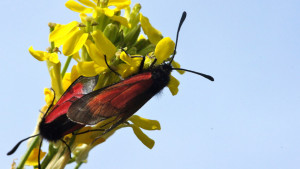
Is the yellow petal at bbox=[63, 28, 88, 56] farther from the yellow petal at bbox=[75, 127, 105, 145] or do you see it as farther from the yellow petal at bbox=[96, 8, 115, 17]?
the yellow petal at bbox=[75, 127, 105, 145]

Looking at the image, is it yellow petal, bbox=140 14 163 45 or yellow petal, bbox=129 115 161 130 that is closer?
yellow petal, bbox=140 14 163 45

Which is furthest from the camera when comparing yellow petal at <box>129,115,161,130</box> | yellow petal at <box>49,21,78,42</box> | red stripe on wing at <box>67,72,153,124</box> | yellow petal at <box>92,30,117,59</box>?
yellow petal at <box>129,115,161,130</box>

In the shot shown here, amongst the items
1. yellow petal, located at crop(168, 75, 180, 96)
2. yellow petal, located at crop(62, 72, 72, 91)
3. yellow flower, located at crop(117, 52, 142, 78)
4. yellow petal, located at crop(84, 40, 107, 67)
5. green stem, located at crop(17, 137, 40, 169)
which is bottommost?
green stem, located at crop(17, 137, 40, 169)

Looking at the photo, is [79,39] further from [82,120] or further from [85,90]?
[82,120]

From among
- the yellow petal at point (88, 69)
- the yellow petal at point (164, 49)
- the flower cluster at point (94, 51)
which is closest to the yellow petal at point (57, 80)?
the flower cluster at point (94, 51)

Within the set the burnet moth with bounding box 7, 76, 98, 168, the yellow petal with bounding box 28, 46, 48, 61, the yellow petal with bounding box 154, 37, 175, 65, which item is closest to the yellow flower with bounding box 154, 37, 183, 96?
the yellow petal with bounding box 154, 37, 175, 65

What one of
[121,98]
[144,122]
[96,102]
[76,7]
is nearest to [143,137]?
[144,122]

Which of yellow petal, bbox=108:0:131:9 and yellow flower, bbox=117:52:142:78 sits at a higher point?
yellow petal, bbox=108:0:131:9
